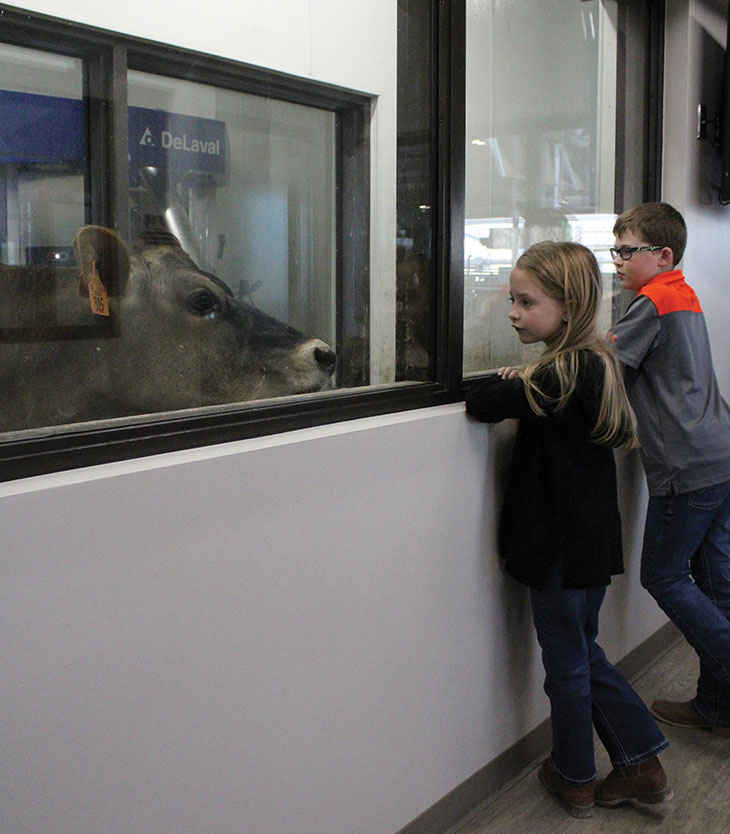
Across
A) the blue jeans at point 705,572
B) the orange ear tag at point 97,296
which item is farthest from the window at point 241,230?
the blue jeans at point 705,572

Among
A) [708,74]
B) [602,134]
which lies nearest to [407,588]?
[602,134]

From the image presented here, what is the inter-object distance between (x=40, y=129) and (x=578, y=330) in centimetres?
121

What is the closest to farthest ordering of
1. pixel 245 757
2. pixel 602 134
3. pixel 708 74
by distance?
pixel 245 757 → pixel 602 134 → pixel 708 74

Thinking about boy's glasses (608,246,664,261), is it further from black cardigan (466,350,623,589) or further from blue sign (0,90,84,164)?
blue sign (0,90,84,164)

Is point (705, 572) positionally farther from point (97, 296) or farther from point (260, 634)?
point (97, 296)

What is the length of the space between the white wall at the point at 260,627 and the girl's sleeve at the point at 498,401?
0.05 m

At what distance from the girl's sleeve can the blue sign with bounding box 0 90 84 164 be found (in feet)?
3.25

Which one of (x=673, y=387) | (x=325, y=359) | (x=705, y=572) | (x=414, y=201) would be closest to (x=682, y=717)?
(x=705, y=572)

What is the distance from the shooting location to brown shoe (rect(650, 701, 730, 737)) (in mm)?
2678

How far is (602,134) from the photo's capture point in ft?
10.2

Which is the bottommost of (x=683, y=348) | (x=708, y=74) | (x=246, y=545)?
(x=246, y=545)

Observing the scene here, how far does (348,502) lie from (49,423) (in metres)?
0.59

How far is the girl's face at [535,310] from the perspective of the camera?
6.77ft

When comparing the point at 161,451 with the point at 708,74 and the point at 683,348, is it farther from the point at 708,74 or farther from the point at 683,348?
the point at 708,74
